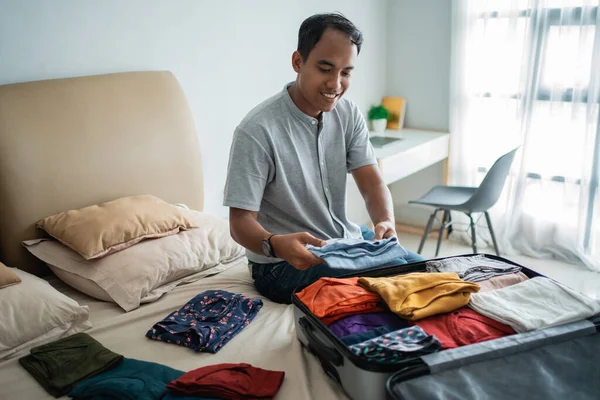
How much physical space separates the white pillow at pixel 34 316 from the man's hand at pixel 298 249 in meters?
0.64

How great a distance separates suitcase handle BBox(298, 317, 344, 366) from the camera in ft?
4.69

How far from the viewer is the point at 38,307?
1.80 metres

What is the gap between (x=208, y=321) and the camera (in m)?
1.86

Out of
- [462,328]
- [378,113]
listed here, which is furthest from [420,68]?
[462,328]

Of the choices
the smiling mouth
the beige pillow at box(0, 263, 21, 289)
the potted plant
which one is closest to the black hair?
the smiling mouth

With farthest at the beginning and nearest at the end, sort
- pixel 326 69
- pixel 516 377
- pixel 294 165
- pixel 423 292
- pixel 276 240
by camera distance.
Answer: pixel 294 165, pixel 326 69, pixel 276 240, pixel 423 292, pixel 516 377

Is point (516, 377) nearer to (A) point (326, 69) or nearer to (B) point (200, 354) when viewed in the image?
(B) point (200, 354)

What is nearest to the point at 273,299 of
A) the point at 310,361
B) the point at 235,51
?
the point at 310,361

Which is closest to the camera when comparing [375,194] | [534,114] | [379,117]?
[375,194]

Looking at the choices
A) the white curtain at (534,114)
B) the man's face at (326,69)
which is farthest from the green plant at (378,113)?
the man's face at (326,69)

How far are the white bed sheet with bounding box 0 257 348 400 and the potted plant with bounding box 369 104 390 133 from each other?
1933mm

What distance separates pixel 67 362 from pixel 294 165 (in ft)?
3.03

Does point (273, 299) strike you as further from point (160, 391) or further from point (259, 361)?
point (160, 391)

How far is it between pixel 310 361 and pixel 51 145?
1.27m
